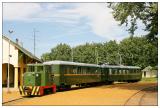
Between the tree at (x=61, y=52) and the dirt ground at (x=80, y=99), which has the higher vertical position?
the tree at (x=61, y=52)

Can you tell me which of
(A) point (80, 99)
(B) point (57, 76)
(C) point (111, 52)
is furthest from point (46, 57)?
(A) point (80, 99)

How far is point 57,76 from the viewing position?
Answer: 34062mm

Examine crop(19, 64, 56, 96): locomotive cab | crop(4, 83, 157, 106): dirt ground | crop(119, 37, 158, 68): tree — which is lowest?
crop(4, 83, 157, 106): dirt ground

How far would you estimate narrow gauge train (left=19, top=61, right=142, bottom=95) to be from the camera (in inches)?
1177

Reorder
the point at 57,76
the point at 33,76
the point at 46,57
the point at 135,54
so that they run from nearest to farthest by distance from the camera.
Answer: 1. the point at 33,76
2. the point at 57,76
3. the point at 135,54
4. the point at 46,57

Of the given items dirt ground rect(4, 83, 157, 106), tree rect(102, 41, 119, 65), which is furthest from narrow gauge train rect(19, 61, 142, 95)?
tree rect(102, 41, 119, 65)

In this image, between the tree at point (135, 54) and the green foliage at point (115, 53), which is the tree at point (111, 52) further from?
the tree at point (135, 54)

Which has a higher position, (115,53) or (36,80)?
(115,53)

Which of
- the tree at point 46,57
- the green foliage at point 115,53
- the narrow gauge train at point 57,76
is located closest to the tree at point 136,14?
the narrow gauge train at point 57,76

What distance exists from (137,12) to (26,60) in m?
16.8

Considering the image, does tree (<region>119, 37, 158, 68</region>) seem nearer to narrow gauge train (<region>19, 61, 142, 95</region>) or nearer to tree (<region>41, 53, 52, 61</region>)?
tree (<region>41, 53, 52, 61</region>)

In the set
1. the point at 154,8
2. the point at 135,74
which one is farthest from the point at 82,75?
the point at 135,74

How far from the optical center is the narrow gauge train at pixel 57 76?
2989cm

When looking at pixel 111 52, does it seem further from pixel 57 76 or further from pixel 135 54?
pixel 57 76
